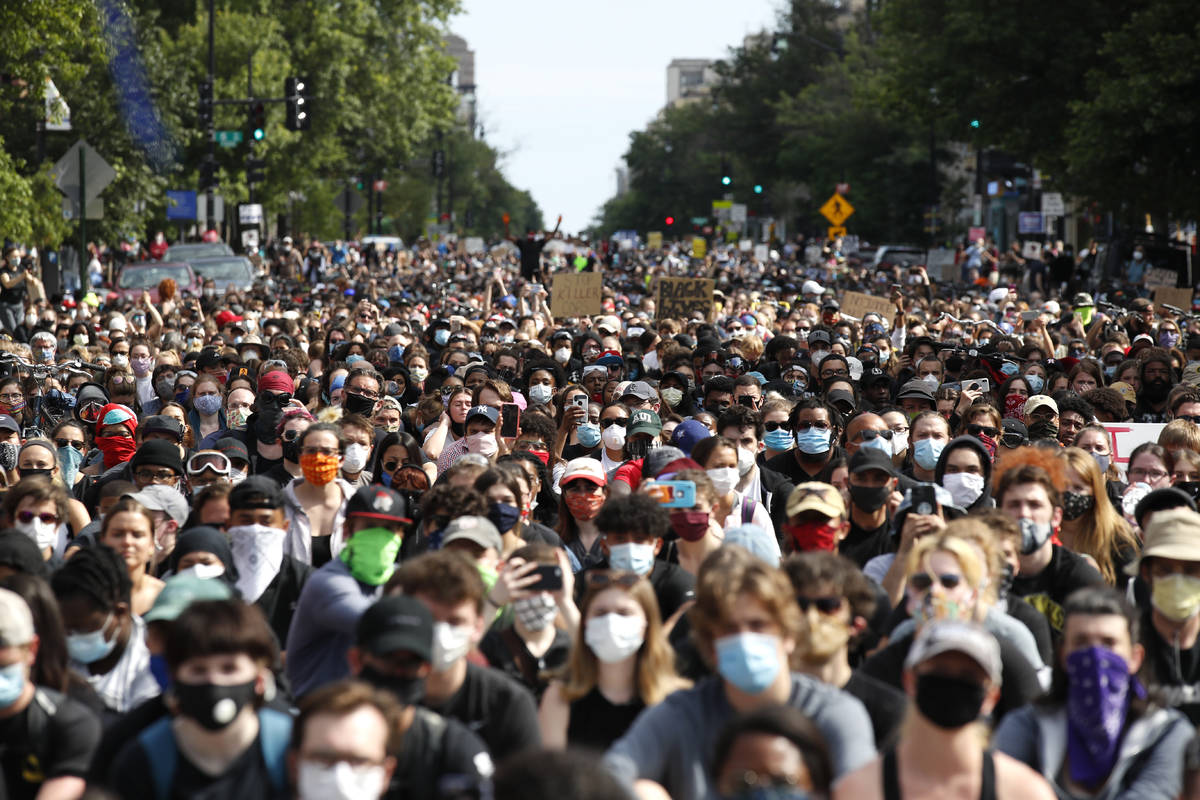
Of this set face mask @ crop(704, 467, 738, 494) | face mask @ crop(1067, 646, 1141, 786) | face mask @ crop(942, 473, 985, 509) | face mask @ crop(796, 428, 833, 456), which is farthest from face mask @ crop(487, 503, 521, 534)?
face mask @ crop(796, 428, 833, 456)

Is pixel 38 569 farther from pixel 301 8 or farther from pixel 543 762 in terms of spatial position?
pixel 301 8

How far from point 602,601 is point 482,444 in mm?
5633

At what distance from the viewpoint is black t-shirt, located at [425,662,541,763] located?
547cm

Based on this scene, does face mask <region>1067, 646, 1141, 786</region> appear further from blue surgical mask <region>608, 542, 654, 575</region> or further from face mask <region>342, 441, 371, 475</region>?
face mask <region>342, 441, 371, 475</region>

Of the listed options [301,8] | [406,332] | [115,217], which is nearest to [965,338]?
[406,332]

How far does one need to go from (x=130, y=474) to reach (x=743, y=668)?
606 centimetres

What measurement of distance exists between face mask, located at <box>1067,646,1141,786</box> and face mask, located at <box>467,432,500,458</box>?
6.39 m

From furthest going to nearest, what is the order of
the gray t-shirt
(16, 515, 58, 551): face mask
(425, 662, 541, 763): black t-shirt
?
(16, 515, 58, 551): face mask → (425, 662, 541, 763): black t-shirt → the gray t-shirt

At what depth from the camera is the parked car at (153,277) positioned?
33.4 metres

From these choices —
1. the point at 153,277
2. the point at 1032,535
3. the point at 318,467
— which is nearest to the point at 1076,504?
the point at 1032,535

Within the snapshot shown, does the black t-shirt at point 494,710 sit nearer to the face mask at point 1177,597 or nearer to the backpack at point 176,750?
the backpack at point 176,750

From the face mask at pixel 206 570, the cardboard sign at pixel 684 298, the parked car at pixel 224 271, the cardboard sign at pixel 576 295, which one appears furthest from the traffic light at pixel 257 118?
the face mask at pixel 206 570

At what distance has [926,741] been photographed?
488cm

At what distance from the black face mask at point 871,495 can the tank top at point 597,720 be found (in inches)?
118
